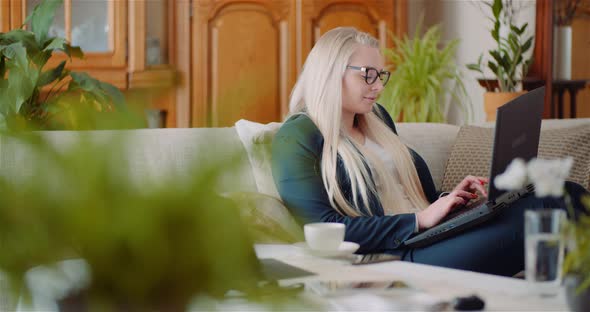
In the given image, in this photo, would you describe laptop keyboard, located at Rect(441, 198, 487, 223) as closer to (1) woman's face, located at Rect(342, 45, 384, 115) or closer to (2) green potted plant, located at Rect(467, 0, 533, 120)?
(1) woman's face, located at Rect(342, 45, 384, 115)

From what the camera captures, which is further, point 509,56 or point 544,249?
point 509,56

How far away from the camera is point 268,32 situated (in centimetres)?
458

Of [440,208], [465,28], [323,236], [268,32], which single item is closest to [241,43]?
[268,32]

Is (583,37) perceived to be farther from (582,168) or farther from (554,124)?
(582,168)

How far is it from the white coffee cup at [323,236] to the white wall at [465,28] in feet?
10.6

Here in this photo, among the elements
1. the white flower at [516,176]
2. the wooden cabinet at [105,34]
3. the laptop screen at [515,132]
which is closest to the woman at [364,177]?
the laptop screen at [515,132]

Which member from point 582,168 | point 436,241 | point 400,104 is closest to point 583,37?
point 400,104

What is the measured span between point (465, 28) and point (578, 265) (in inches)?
162

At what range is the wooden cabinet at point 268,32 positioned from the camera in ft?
14.6

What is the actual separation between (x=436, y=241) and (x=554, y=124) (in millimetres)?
871

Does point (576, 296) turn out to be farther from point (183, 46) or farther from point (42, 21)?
point (183, 46)

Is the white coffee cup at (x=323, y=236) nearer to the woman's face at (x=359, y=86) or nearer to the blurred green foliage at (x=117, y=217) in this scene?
the woman's face at (x=359, y=86)

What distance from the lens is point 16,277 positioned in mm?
330

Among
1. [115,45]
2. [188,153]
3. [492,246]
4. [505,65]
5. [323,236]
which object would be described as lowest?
[492,246]
